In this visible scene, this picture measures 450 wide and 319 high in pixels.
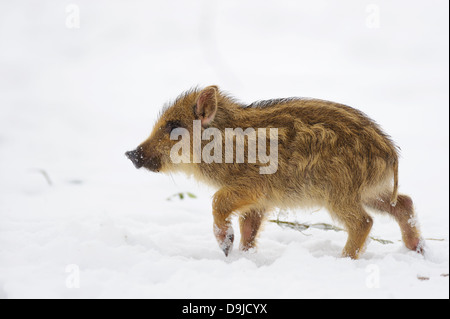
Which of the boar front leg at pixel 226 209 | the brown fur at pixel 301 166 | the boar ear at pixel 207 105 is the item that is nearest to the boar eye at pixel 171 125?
the brown fur at pixel 301 166

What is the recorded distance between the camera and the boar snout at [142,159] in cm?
446

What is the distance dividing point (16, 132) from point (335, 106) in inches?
330

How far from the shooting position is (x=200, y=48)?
1669 cm

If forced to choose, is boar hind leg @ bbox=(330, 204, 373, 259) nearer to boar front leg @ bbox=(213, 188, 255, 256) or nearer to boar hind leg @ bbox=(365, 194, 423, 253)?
boar hind leg @ bbox=(365, 194, 423, 253)

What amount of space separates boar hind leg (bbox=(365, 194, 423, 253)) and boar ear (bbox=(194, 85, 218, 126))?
4.97 ft

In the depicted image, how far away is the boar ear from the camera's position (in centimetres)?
430

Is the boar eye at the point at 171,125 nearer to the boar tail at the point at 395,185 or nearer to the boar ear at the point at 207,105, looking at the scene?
the boar ear at the point at 207,105

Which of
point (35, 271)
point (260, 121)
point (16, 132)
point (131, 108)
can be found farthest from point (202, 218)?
point (131, 108)

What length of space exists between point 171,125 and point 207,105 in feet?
1.23

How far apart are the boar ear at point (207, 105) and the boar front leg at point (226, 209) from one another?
66 cm

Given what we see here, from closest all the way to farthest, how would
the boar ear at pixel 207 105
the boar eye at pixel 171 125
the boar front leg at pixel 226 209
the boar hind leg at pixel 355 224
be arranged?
the boar hind leg at pixel 355 224
the boar front leg at pixel 226 209
the boar ear at pixel 207 105
the boar eye at pixel 171 125

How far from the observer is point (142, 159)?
4477mm

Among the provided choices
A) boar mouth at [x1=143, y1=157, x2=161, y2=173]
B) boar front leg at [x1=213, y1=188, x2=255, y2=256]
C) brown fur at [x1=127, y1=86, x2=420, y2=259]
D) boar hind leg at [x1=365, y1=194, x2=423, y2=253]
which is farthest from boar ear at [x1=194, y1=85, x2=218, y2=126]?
boar hind leg at [x1=365, y1=194, x2=423, y2=253]

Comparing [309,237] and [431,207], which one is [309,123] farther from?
[431,207]
